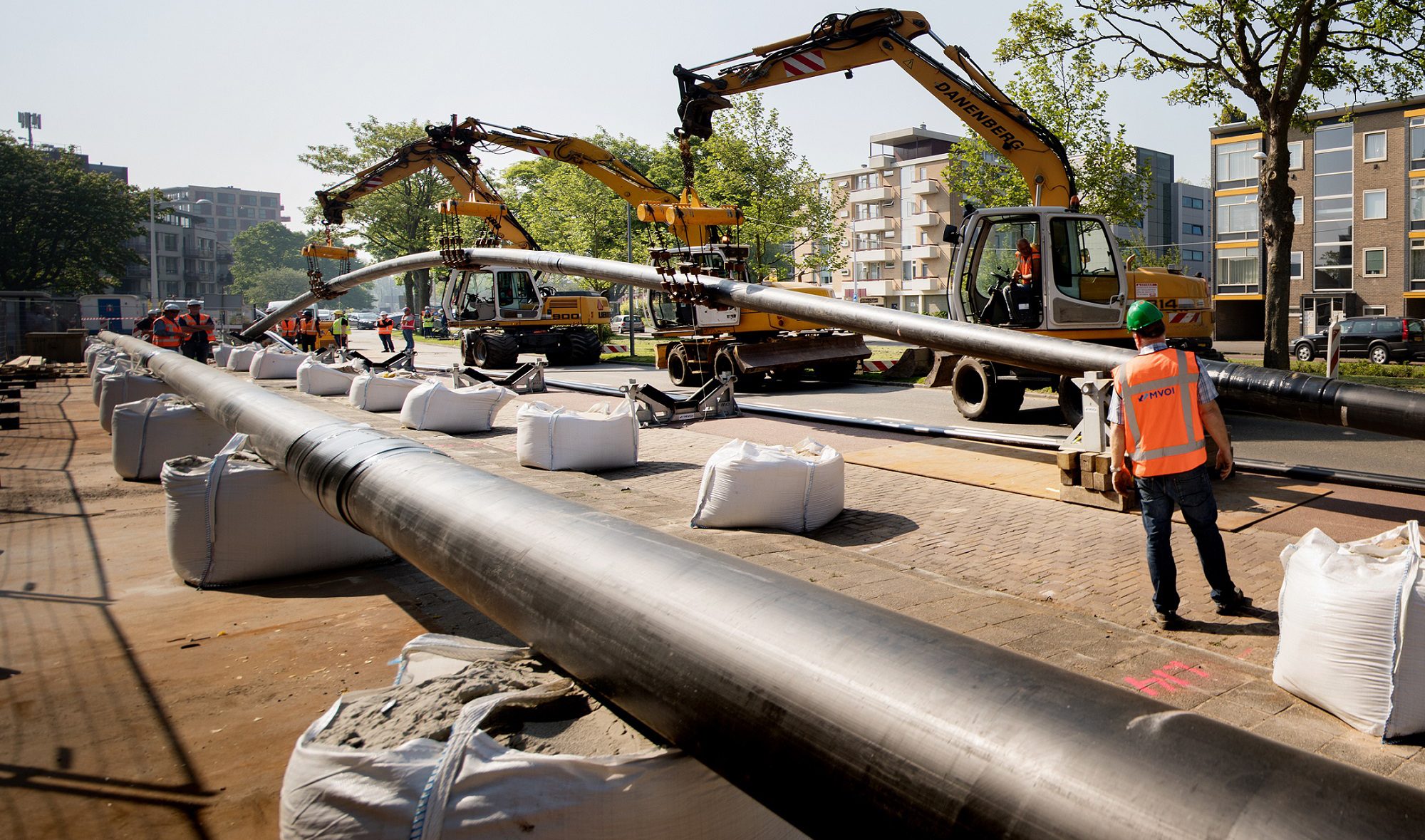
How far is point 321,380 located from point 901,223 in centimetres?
6928

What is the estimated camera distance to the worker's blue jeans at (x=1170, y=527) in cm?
527

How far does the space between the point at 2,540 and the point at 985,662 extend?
890cm

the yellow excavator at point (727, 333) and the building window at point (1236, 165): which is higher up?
the building window at point (1236, 165)

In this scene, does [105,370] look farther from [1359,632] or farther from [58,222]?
[58,222]

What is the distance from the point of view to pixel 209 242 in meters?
126

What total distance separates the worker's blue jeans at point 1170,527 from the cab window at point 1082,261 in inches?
329

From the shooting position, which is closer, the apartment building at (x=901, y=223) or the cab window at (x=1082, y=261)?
the cab window at (x=1082, y=261)

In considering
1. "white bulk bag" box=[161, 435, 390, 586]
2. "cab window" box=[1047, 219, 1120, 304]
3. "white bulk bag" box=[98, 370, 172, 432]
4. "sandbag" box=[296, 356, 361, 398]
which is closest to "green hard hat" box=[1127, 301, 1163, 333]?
"white bulk bag" box=[161, 435, 390, 586]

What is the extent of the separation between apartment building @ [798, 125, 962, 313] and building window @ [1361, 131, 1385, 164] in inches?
1114

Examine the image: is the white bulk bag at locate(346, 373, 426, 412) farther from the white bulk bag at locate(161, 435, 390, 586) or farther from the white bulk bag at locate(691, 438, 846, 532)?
the white bulk bag at locate(691, 438, 846, 532)

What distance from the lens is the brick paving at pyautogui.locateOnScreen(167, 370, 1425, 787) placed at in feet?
14.3

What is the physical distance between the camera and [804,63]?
16.2 m

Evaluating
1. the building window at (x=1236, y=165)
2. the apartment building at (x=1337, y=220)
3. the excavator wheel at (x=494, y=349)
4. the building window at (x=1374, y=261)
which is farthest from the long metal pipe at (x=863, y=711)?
the building window at (x=1236, y=165)

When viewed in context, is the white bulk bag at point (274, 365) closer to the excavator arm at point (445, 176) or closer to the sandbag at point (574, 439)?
the excavator arm at point (445, 176)
